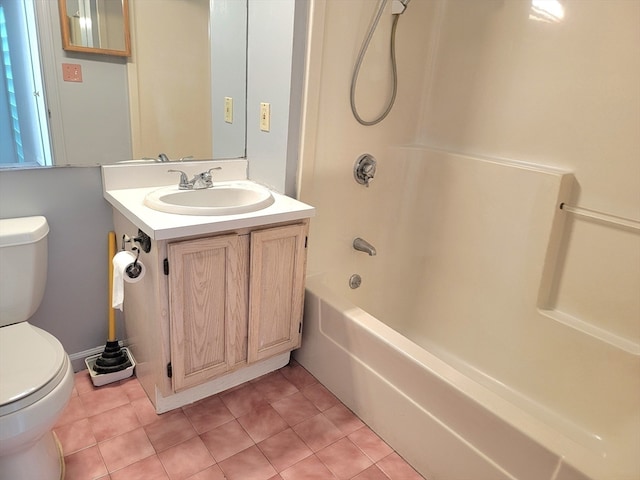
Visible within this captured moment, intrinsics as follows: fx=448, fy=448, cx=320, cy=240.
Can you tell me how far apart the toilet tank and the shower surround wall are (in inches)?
40.7

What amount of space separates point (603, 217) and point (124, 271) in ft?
5.72

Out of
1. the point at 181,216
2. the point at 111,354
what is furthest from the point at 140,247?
the point at 111,354

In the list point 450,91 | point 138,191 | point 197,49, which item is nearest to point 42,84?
point 138,191

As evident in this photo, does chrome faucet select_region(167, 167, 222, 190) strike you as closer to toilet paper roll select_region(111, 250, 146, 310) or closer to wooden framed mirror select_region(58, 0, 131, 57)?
toilet paper roll select_region(111, 250, 146, 310)

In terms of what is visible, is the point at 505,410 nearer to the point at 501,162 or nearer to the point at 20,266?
the point at 501,162

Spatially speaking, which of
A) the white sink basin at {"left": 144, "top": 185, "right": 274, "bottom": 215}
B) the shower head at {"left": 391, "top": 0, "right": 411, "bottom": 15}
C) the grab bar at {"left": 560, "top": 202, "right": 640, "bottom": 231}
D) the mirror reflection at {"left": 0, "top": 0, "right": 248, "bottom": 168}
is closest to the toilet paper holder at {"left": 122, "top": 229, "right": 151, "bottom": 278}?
the white sink basin at {"left": 144, "top": 185, "right": 274, "bottom": 215}

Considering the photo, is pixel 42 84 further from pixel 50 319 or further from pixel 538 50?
pixel 538 50

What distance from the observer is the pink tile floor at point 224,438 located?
1.54m

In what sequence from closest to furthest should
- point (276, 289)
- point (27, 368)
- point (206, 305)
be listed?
point (27, 368)
point (206, 305)
point (276, 289)

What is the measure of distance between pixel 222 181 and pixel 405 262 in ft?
3.38

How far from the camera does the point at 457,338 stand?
2.20m

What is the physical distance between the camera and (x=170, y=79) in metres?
1.90

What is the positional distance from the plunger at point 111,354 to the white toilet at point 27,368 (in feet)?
0.95

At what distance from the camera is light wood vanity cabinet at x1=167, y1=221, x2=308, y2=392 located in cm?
156
